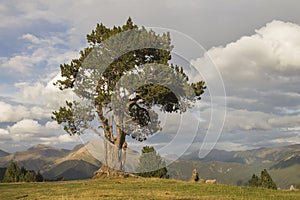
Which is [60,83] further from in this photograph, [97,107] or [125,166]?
[125,166]

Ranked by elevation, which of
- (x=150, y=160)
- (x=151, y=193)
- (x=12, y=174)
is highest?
(x=150, y=160)

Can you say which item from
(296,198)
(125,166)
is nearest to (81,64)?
(125,166)

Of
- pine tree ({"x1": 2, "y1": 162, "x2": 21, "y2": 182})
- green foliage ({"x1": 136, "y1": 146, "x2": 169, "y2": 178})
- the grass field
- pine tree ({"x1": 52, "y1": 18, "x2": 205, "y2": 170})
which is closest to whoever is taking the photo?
the grass field

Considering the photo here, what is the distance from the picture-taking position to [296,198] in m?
27.4

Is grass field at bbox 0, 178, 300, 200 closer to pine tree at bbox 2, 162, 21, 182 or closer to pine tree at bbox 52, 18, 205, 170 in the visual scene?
pine tree at bbox 52, 18, 205, 170

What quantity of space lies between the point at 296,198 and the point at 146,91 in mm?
25546

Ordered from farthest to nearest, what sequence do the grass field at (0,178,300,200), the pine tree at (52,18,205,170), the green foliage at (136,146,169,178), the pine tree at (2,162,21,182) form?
1. the pine tree at (2,162,21,182)
2. the green foliage at (136,146,169,178)
3. the pine tree at (52,18,205,170)
4. the grass field at (0,178,300,200)

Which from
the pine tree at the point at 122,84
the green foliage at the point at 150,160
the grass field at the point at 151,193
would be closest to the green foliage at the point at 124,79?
the pine tree at the point at 122,84

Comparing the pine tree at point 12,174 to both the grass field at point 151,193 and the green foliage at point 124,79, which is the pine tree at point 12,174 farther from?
the grass field at point 151,193

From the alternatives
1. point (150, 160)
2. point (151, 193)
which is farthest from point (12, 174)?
point (151, 193)

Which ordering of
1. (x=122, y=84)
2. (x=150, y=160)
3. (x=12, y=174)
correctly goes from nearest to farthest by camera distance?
(x=122, y=84), (x=150, y=160), (x=12, y=174)

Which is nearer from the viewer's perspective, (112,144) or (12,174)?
(112,144)

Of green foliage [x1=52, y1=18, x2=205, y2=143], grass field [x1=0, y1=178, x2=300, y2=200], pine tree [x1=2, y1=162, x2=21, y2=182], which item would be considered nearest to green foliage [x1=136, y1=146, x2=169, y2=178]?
green foliage [x1=52, y1=18, x2=205, y2=143]

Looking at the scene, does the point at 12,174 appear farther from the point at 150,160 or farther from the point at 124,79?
A: the point at 124,79
